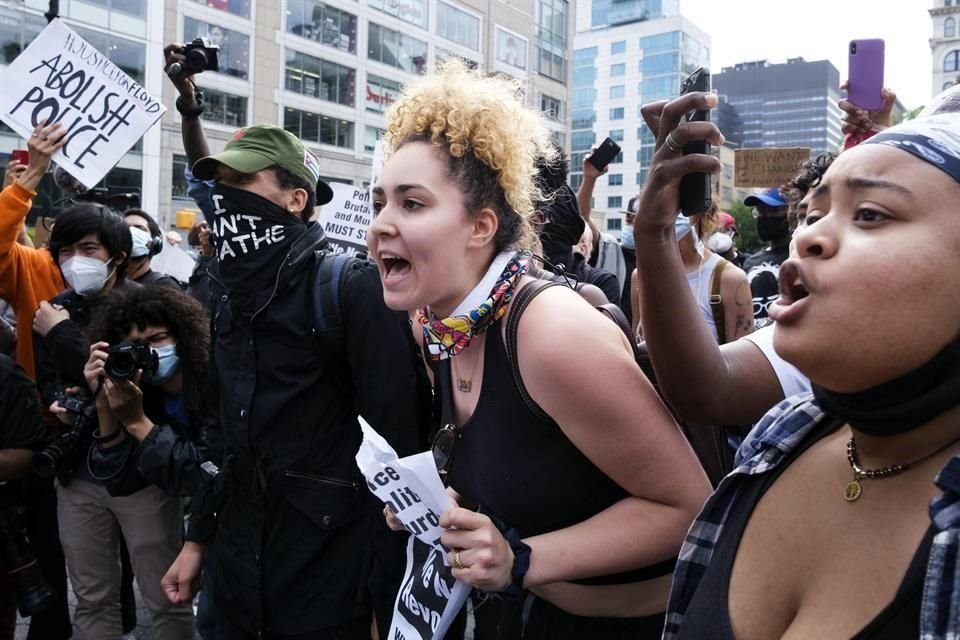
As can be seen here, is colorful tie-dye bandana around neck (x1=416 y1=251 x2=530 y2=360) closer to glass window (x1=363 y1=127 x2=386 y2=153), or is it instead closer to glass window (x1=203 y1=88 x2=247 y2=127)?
glass window (x1=203 y1=88 x2=247 y2=127)

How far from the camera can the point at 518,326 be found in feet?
5.66

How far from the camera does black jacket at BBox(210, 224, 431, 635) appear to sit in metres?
2.41

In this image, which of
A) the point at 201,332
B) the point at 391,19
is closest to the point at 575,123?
the point at 391,19

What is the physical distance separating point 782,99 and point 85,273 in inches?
6028

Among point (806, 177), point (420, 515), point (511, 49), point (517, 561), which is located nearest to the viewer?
point (517, 561)

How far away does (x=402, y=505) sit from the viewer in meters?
1.65

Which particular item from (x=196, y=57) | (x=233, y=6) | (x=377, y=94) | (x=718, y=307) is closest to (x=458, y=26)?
(x=377, y=94)

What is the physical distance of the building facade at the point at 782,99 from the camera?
136875 millimetres

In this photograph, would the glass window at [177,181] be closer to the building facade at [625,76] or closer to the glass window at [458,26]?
the glass window at [458,26]

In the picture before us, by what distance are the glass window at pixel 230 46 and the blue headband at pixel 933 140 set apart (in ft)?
123

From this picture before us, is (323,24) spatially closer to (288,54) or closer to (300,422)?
(288,54)

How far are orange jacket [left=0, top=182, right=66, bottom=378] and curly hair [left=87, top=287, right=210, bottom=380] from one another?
2.30ft

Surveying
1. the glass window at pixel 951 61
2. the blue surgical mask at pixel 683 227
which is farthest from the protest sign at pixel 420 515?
the glass window at pixel 951 61

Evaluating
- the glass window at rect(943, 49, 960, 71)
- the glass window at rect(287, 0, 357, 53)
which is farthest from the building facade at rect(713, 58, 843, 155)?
the glass window at rect(287, 0, 357, 53)
